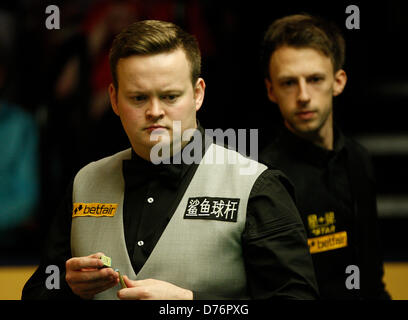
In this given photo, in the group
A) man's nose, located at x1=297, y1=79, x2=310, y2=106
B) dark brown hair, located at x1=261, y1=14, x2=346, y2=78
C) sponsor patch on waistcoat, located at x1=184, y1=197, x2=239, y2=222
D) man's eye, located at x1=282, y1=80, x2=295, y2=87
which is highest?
dark brown hair, located at x1=261, y1=14, x2=346, y2=78

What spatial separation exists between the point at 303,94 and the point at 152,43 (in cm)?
72

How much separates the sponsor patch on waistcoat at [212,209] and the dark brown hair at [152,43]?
38cm

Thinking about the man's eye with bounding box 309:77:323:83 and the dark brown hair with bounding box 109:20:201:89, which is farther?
the man's eye with bounding box 309:77:323:83

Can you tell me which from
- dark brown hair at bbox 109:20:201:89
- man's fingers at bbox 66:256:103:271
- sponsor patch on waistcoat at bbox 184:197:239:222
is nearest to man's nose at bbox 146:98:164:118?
dark brown hair at bbox 109:20:201:89

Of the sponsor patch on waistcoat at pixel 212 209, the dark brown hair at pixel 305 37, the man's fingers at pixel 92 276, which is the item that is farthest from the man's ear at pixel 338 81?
the man's fingers at pixel 92 276

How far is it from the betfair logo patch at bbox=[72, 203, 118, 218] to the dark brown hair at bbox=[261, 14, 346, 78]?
0.90 metres

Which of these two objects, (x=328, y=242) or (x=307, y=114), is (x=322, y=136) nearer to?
(x=307, y=114)

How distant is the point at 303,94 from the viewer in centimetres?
237

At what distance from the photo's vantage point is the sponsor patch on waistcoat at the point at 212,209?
1.88m

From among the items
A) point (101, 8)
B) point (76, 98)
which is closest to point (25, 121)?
point (76, 98)

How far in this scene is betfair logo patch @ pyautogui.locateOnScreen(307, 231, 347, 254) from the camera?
2322 millimetres

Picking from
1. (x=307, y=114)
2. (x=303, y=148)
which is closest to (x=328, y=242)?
(x=303, y=148)

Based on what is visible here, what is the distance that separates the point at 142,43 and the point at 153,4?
5.50 feet

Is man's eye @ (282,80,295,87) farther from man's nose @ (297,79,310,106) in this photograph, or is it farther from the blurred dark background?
the blurred dark background
